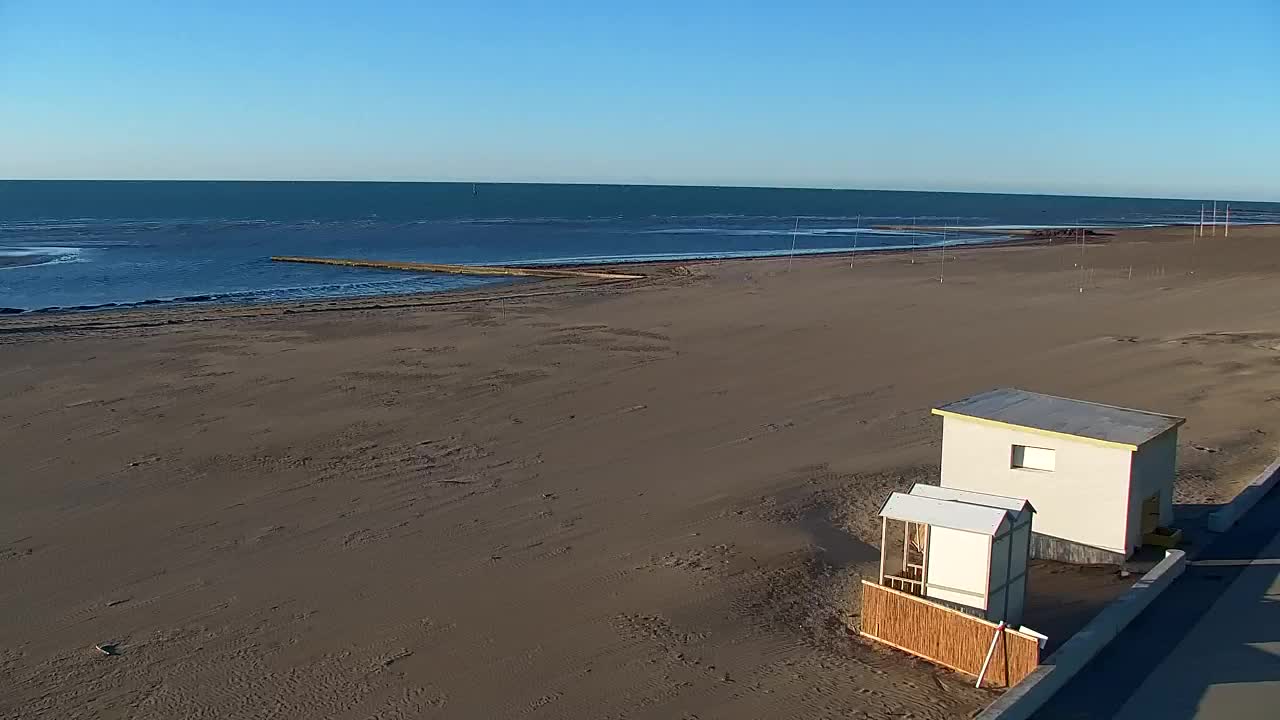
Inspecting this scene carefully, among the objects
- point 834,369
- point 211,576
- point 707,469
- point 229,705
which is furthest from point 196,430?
point 834,369

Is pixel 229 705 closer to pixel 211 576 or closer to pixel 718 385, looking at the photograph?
pixel 211 576

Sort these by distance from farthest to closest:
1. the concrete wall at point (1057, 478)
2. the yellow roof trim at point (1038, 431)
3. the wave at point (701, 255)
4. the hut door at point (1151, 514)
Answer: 1. the wave at point (701, 255)
2. the hut door at point (1151, 514)
3. the concrete wall at point (1057, 478)
4. the yellow roof trim at point (1038, 431)

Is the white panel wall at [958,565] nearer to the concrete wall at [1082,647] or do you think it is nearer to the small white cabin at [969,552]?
the small white cabin at [969,552]

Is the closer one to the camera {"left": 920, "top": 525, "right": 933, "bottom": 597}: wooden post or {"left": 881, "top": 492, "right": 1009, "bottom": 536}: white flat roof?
{"left": 881, "top": 492, "right": 1009, "bottom": 536}: white flat roof

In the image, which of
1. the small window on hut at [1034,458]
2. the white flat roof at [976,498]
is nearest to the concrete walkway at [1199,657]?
the white flat roof at [976,498]

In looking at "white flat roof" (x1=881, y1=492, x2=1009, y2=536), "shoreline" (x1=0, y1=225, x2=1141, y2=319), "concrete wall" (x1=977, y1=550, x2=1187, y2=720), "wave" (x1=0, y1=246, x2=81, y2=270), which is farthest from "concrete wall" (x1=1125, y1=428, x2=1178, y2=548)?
"wave" (x1=0, y1=246, x2=81, y2=270)

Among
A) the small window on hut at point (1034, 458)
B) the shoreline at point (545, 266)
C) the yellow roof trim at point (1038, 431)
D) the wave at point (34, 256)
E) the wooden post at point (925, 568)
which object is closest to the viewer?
the wooden post at point (925, 568)

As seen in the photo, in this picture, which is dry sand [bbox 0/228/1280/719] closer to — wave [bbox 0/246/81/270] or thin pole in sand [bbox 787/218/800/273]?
thin pole in sand [bbox 787/218/800/273]
